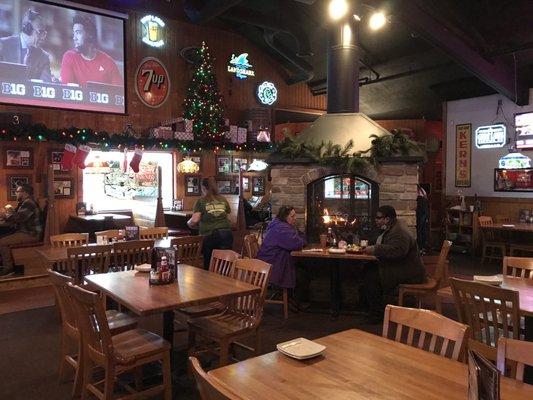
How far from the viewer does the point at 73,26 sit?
821cm

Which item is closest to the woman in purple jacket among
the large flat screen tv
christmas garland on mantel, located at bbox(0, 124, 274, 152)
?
christmas garland on mantel, located at bbox(0, 124, 274, 152)

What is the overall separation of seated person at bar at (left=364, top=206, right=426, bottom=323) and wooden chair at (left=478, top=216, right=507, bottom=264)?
160 inches

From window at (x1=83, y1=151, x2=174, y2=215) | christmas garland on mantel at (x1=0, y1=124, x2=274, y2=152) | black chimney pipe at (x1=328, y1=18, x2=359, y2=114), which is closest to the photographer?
black chimney pipe at (x1=328, y1=18, x2=359, y2=114)

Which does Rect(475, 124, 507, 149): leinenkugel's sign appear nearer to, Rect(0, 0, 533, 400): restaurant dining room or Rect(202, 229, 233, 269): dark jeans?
Rect(0, 0, 533, 400): restaurant dining room

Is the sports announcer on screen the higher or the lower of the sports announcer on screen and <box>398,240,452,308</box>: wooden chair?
the higher

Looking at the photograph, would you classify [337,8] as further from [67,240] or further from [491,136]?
[491,136]

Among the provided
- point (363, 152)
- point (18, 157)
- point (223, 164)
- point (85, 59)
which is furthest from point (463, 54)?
point (18, 157)

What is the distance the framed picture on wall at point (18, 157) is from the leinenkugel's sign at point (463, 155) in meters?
8.09

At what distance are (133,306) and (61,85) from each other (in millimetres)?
6456

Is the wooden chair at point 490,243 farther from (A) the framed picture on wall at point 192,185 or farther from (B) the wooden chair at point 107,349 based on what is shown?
(B) the wooden chair at point 107,349

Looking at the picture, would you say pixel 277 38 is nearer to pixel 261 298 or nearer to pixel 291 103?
pixel 291 103

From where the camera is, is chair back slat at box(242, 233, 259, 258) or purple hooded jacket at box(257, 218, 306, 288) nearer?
purple hooded jacket at box(257, 218, 306, 288)

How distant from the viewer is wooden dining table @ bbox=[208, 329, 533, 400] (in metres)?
1.71

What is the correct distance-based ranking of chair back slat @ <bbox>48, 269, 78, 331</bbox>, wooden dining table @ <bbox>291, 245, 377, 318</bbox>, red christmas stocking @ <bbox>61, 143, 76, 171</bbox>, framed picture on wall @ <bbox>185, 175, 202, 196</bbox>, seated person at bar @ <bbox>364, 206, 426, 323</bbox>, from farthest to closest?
framed picture on wall @ <bbox>185, 175, 202, 196</bbox> → red christmas stocking @ <bbox>61, 143, 76, 171</bbox> → wooden dining table @ <bbox>291, 245, 377, 318</bbox> → seated person at bar @ <bbox>364, 206, 426, 323</bbox> → chair back slat @ <bbox>48, 269, 78, 331</bbox>
